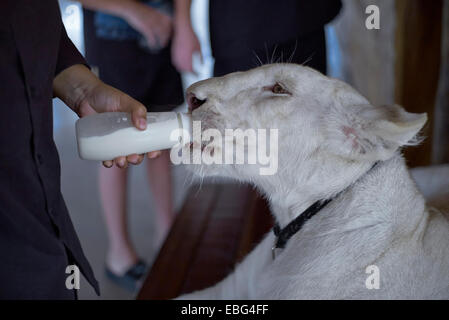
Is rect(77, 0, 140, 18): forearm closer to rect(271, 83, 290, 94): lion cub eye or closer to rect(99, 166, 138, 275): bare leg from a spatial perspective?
rect(271, 83, 290, 94): lion cub eye

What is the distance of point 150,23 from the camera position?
45.2 inches

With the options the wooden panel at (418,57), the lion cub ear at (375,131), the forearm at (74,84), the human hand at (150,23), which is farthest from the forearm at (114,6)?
the wooden panel at (418,57)

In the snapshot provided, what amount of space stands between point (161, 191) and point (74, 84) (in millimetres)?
1363

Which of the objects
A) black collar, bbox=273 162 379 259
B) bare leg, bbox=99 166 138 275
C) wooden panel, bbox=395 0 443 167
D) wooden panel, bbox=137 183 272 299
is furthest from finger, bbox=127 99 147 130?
wooden panel, bbox=395 0 443 167

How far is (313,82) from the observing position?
1.10m

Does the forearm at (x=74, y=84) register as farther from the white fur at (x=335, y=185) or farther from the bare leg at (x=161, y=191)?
the bare leg at (x=161, y=191)

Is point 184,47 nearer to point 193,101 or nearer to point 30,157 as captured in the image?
point 193,101

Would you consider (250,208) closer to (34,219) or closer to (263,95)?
(263,95)

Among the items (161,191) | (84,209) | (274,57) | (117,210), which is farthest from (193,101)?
(161,191)

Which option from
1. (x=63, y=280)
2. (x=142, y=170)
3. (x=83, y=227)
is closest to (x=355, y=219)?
(x=63, y=280)

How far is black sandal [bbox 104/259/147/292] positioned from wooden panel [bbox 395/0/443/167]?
4.07 ft

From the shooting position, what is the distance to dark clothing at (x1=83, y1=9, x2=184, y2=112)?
99cm

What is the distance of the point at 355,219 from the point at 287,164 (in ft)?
0.63

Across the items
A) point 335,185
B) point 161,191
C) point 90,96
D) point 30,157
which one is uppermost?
point 90,96
